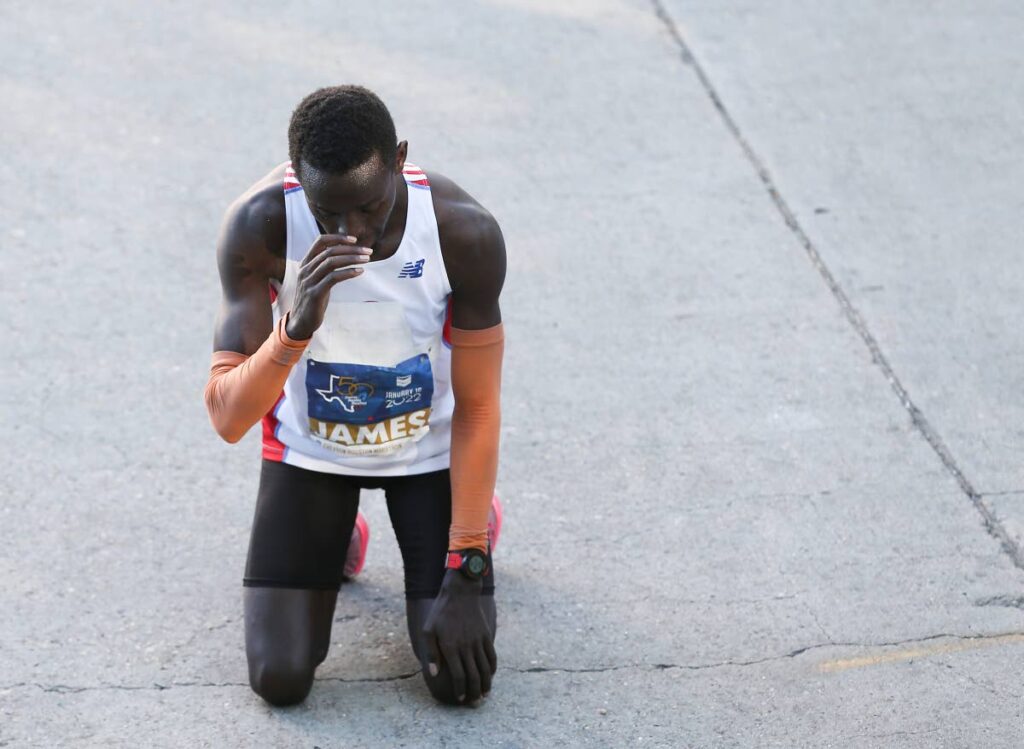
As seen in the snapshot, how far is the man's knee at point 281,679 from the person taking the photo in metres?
3.48

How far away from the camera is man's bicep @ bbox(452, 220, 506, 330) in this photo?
344cm

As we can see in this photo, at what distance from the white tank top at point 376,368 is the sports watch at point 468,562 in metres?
0.28

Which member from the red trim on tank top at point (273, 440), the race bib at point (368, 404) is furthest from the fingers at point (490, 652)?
the red trim on tank top at point (273, 440)

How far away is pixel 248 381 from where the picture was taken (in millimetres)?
3223

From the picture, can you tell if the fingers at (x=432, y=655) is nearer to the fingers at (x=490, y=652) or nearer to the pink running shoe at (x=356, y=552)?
the fingers at (x=490, y=652)

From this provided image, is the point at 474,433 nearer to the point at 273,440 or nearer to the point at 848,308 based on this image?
the point at 273,440

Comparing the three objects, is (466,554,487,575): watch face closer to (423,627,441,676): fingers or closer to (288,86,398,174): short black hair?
(423,627,441,676): fingers

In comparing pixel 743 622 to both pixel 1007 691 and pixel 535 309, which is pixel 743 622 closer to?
pixel 1007 691

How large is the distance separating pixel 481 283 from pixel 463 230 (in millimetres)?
137

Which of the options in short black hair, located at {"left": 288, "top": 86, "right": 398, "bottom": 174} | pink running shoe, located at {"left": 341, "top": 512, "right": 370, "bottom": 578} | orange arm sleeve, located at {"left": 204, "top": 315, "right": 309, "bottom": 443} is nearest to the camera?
short black hair, located at {"left": 288, "top": 86, "right": 398, "bottom": 174}

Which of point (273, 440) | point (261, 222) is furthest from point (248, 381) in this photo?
point (273, 440)

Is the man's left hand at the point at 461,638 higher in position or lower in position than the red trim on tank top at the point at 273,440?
lower

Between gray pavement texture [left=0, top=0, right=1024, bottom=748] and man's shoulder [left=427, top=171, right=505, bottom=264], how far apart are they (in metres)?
1.02

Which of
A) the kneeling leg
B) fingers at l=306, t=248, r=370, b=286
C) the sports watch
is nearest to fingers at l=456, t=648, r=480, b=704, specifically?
the sports watch
